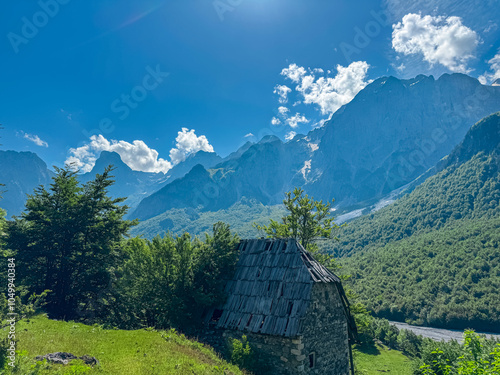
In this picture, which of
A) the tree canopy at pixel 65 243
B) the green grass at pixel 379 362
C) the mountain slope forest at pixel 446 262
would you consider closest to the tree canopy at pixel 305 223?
the tree canopy at pixel 65 243

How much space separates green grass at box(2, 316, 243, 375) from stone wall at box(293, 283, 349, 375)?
475cm

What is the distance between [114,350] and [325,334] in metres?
12.4

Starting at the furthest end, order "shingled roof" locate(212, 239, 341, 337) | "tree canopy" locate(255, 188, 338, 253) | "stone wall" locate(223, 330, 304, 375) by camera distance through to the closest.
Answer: "tree canopy" locate(255, 188, 338, 253) < "shingled roof" locate(212, 239, 341, 337) < "stone wall" locate(223, 330, 304, 375)

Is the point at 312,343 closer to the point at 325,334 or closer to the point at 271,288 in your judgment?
the point at 325,334

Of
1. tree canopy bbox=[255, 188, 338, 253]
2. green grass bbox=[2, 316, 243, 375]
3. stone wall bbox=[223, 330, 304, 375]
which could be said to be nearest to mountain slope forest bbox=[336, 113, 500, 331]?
tree canopy bbox=[255, 188, 338, 253]

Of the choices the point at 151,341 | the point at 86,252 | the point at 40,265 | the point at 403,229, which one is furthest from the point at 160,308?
the point at 403,229

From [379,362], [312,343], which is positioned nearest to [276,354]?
[312,343]

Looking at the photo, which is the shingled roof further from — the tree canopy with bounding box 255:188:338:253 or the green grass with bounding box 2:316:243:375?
the tree canopy with bounding box 255:188:338:253

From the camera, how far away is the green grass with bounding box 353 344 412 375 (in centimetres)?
4052

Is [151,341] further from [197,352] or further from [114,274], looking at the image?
[114,274]

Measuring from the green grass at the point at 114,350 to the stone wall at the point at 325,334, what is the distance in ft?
15.6

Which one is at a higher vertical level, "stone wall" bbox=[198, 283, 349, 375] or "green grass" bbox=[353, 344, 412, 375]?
"stone wall" bbox=[198, 283, 349, 375]

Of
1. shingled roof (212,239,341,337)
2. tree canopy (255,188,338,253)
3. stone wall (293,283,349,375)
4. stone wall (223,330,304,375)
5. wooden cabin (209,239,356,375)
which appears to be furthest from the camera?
tree canopy (255,188,338,253)

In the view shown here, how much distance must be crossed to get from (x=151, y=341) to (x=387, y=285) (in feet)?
429
